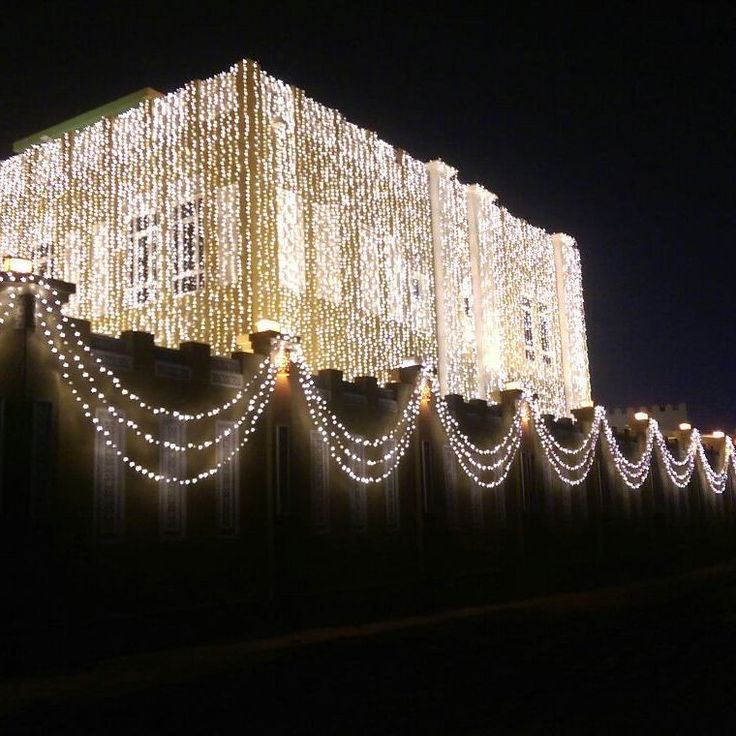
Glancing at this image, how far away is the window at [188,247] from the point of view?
25.2 m

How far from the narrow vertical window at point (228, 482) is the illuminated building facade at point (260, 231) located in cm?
673

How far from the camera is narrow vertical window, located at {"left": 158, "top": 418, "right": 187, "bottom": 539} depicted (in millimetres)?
16219

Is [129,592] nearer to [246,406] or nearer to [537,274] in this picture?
[246,406]

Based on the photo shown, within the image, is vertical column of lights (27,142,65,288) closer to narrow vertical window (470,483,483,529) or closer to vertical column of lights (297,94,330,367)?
vertical column of lights (297,94,330,367)

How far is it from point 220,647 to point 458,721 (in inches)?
277

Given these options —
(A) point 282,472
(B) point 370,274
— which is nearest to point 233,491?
(A) point 282,472

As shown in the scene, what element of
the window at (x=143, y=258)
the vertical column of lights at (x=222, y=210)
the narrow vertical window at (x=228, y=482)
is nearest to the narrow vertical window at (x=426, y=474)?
the vertical column of lights at (x=222, y=210)

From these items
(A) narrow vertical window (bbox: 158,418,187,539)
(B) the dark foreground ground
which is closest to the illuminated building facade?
(A) narrow vertical window (bbox: 158,418,187,539)

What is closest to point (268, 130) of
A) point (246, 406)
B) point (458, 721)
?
point (246, 406)

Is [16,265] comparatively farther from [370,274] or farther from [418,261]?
[418,261]

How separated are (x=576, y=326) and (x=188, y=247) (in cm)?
1832

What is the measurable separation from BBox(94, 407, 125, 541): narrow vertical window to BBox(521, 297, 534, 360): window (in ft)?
72.1

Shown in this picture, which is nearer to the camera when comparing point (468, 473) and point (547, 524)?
point (468, 473)

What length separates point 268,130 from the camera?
2520 cm
